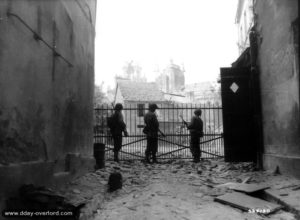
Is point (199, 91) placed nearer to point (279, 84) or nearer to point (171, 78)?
point (171, 78)

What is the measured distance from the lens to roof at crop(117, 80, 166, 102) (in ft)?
93.8

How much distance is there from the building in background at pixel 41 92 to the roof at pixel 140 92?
21.8m

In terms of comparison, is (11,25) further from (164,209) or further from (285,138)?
(285,138)

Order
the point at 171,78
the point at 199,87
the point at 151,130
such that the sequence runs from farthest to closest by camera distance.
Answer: the point at 171,78, the point at 199,87, the point at 151,130

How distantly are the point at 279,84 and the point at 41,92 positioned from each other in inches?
181

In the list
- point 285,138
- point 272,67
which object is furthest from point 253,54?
point 285,138

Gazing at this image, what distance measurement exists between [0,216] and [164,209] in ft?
6.95

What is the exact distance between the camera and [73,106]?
5.70 metres

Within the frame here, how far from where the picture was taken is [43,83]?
4164mm

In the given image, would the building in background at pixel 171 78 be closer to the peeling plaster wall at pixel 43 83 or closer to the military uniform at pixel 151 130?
the military uniform at pixel 151 130

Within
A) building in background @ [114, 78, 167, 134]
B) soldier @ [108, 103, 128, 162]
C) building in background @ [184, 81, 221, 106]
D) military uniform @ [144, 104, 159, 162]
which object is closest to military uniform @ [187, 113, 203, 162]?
military uniform @ [144, 104, 159, 162]

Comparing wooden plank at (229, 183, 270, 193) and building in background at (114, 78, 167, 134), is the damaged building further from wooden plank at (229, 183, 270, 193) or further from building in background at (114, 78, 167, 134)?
building in background at (114, 78, 167, 134)

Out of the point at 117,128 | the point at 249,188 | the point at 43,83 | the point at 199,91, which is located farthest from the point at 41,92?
the point at 199,91

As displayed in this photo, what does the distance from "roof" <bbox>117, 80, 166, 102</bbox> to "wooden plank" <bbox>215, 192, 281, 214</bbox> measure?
77.5 feet
